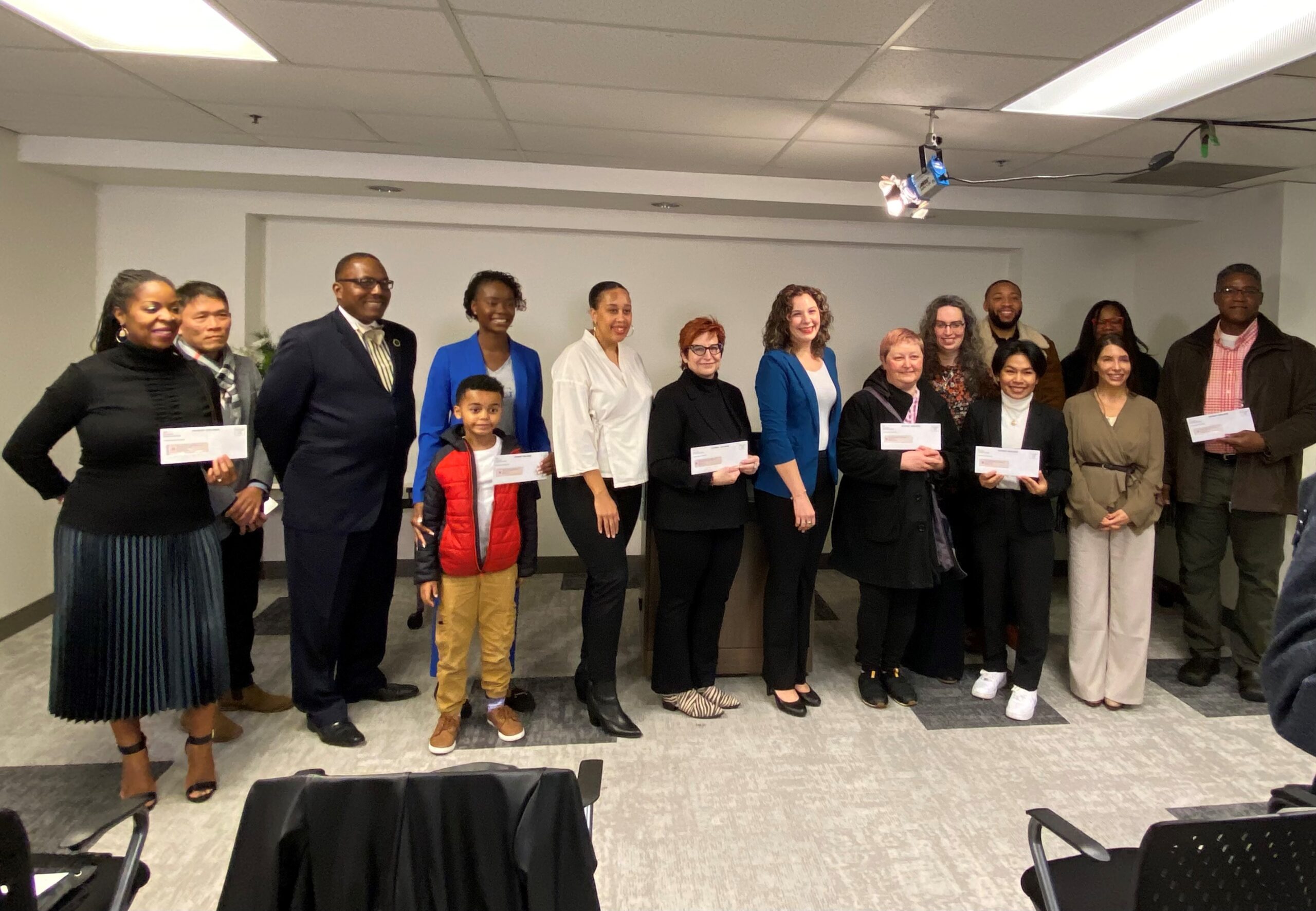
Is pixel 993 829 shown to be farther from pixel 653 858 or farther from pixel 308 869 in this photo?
pixel 308 869

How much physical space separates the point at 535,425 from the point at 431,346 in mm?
1952

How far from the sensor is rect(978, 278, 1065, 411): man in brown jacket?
3.58 m

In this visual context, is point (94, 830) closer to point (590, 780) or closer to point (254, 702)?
point (590, 780)

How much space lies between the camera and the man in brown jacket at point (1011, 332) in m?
3.58

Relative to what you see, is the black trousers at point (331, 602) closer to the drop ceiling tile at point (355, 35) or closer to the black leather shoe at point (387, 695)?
the black leather shoe at point (387, 695)

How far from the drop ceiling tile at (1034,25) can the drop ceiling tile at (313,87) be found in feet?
5.19

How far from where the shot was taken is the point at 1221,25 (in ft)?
7.35

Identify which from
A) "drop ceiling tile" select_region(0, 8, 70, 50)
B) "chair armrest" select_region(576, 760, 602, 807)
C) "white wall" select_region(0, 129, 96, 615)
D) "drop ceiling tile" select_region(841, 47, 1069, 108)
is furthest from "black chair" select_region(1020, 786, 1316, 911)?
"white wall" select_region(0, 129, 96, 615)

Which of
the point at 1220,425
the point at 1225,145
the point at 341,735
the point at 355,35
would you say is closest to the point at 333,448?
the point at 341,735

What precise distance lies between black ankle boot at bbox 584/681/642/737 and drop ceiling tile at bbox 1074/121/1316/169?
3052 mm

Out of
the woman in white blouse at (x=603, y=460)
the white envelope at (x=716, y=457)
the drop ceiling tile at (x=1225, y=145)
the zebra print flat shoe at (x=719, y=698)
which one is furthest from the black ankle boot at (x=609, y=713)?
the drop ceiling tile at (x=1225, y=145)

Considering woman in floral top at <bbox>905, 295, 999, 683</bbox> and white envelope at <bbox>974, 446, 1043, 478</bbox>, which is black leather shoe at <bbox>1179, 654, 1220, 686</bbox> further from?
white envelope at <bbox>974, 446, 1043, 478</bbox>

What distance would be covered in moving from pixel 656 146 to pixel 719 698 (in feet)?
8.07

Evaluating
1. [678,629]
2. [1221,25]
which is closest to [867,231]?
[1221,25]
